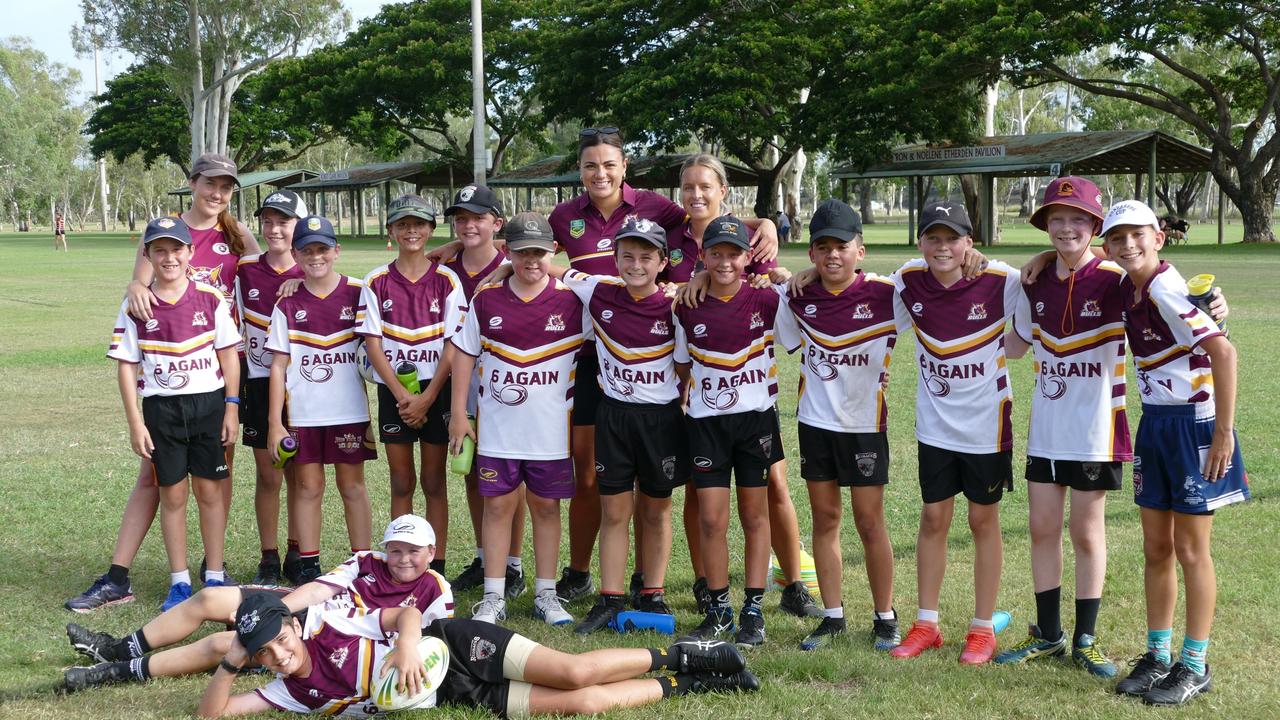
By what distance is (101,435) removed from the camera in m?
9.93

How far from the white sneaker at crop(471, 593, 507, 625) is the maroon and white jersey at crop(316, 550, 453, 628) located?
73 cm

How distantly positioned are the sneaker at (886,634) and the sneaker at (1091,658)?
0.77 metres

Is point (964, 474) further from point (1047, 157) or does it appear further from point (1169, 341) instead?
point (1047, 157)

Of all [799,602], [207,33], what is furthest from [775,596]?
[207,33]

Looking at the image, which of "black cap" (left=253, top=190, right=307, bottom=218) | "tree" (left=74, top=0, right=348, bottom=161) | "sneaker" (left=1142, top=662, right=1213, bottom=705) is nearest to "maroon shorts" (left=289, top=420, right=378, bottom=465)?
"black cap" (left=253, top=190, right=307, bottom=218)

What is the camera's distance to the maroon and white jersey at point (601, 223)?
19.6 feet

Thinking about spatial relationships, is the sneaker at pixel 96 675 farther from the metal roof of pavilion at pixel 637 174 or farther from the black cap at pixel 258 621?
the metal roof of pavilion at pixel 637 174

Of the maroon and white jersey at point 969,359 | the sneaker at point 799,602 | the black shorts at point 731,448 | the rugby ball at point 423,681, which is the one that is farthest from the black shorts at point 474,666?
the maroon and white jersey at point 969,359

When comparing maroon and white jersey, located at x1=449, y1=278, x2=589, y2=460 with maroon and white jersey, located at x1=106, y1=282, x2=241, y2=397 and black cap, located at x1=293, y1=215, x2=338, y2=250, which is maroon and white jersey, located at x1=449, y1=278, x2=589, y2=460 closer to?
black cap, located at x1=293, y1=215, x2=338, y2=250

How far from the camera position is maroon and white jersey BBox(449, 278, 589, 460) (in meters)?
5.51

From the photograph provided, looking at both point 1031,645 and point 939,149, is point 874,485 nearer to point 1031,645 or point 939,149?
point 1031,645

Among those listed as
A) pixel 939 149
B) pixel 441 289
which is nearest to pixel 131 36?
pixel 939 149

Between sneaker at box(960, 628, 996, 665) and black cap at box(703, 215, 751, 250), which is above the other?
black cap at box(703, 215, 751, 250)

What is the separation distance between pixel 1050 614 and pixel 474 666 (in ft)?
8.37
